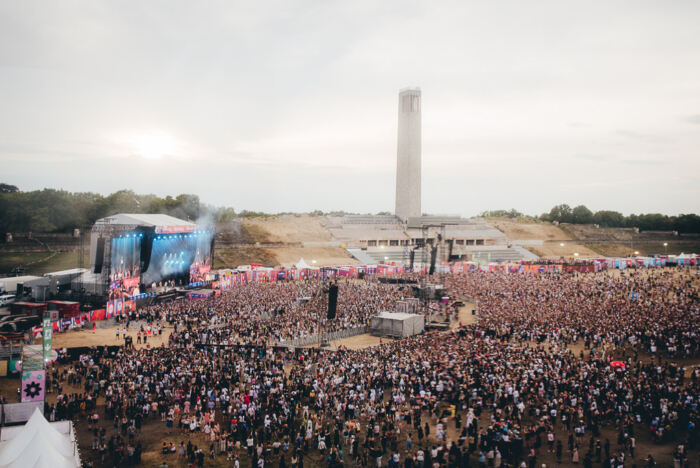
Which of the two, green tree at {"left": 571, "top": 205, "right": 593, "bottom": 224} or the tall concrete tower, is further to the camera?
green tree at {"left": 571, "top": 205, "right": 593, "bottom": 224}

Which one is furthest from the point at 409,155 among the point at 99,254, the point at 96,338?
the point at 96,338

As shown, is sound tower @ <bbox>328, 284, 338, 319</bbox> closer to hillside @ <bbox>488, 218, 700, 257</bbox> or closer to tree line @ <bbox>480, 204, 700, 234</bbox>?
hillside @ <bbox>488, 218, 700, 257</bbox>

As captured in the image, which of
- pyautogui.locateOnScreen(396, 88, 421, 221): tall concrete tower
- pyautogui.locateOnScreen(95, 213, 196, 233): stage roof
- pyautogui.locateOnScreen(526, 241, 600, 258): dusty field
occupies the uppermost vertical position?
pyautogui.locateOnScreen(396, 88, 421, 221): tall concrete tower

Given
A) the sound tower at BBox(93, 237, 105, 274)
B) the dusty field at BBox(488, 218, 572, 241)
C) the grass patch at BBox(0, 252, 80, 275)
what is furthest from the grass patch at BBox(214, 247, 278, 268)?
the dusty field at BBox(488, 218, 572, 241)

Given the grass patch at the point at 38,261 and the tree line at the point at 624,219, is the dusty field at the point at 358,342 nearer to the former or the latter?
the grass patch at the point at 38,261

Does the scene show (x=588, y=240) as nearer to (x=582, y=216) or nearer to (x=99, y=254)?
(x=582, y=216)

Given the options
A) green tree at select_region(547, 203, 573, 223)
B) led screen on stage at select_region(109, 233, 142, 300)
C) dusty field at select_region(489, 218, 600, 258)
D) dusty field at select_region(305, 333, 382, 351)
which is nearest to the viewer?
dusty field at select_region(305, 333, 382, 351)
